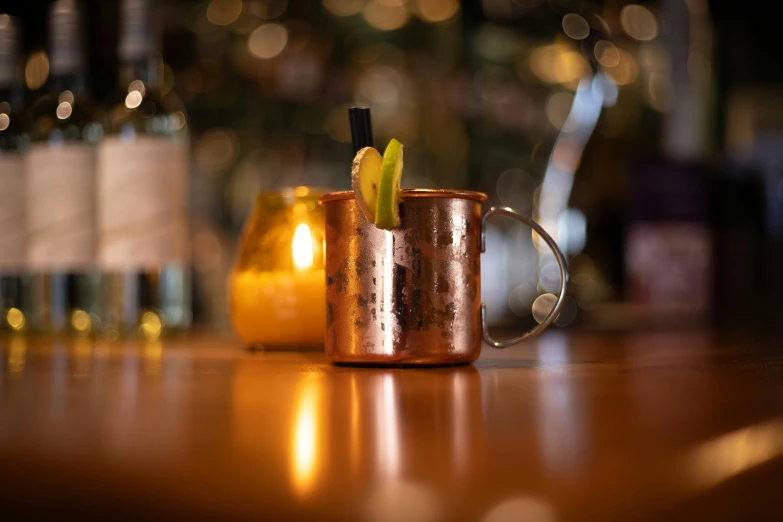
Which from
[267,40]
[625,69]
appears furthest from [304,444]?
[625,69]

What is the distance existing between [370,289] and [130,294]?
0.48 meters

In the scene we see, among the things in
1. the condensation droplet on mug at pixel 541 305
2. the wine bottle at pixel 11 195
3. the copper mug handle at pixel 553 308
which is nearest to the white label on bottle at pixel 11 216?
the wine bottle at pixel 11 195

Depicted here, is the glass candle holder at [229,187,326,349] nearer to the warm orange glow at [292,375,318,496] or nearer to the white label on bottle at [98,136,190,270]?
the white label on bottle at [98,136,190,270]

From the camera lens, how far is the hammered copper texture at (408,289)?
1.87 feet

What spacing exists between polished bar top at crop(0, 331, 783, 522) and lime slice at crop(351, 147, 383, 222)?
11cm

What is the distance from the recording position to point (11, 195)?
40.1 inches

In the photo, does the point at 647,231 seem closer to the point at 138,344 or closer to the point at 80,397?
the point at 138,344

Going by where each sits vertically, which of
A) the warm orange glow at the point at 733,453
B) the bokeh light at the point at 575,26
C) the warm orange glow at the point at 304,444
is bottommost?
the warm orange glow at the point at 733,453

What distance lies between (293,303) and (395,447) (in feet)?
1.54

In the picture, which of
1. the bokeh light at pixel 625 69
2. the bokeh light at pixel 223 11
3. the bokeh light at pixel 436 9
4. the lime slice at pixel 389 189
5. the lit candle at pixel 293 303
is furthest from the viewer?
the bokeh light at pixel 625 69

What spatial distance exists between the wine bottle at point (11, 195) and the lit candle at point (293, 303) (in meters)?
0.40

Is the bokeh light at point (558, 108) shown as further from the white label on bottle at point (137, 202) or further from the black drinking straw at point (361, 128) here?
the black drinking straw at point (361, 128)

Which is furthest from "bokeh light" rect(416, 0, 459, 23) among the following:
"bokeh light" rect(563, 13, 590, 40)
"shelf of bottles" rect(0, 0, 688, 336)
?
"bokeh light" rect(563, 13, 590, 40)

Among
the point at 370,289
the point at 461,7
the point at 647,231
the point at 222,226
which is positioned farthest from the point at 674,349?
the point at 461,7
